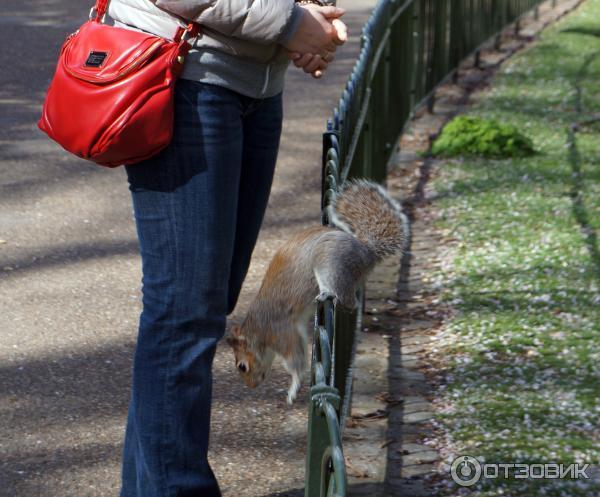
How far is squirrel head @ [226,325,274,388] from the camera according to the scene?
122 inches

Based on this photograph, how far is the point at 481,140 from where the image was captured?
6.97 m

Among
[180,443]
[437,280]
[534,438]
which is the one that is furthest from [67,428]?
[437,280]

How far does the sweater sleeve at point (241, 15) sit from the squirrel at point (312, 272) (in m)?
0.63

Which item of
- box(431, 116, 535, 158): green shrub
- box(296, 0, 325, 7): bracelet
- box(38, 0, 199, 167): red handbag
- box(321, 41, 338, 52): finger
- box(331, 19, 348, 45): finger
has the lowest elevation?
box(431, 116, 535, 158): green shrub

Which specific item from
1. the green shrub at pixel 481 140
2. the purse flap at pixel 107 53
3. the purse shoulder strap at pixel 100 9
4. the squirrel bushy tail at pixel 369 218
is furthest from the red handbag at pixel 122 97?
the green shrub at pixel 481 140

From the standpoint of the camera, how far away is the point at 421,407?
3779mm

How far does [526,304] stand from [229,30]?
2555 millimetres

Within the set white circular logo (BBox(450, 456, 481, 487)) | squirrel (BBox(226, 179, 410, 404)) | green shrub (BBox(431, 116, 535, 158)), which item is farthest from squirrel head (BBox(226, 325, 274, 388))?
green shrub (BBox(431, 116, 535, 158))

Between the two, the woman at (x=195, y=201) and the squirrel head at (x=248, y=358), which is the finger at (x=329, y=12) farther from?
the squirrel head at (x=248, y=358)

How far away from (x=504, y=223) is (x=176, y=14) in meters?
3.53

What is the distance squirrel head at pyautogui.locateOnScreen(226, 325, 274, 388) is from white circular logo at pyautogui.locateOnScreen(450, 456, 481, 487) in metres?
0.65

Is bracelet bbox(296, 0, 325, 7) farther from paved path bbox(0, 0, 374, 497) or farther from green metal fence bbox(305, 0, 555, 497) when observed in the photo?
paved path bbox(0, 0, 374, 497)

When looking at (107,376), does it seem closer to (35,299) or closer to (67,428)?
(67,428)

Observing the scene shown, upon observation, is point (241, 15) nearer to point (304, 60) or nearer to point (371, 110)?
point (304, 60)
